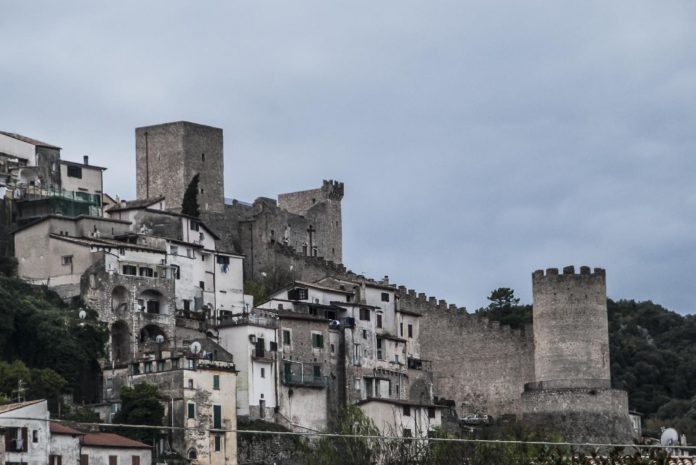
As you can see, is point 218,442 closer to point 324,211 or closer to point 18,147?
point 18,147

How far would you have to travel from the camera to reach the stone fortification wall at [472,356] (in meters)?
102

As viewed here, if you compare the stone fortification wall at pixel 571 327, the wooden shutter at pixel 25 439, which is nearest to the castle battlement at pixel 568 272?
the stone fortification wall at pixel 571 327

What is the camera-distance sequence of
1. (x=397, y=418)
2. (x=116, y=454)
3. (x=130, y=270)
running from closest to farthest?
(x=116, y=454) < (x=397, y=418) < (x=130, y=270)

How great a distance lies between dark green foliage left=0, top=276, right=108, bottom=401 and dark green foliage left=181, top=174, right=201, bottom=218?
18.0m

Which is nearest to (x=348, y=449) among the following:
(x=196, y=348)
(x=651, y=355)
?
(x=196, y=348)

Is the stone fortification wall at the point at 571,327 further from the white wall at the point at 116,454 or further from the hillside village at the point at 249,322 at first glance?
the white wall at the point at 116,454

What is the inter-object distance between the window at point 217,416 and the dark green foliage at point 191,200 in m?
20.9

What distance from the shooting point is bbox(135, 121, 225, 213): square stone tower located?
106625 millimetres

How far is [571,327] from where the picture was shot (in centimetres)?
9481

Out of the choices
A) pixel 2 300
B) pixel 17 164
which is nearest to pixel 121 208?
pixel 17 164

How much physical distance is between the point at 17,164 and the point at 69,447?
2487 centimetres

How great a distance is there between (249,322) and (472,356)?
58.8ft

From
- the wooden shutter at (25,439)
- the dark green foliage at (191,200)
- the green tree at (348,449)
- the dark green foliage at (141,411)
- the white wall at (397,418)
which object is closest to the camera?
the wooden shutter at (25,439)

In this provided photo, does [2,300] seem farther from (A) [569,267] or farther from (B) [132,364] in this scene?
(A) [569,267]
